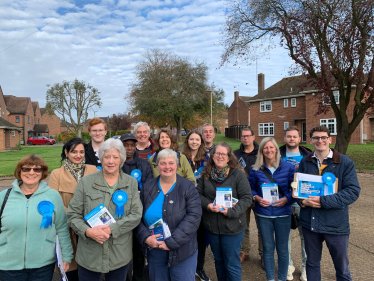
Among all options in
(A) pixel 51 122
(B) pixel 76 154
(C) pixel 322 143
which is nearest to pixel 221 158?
(C) pixel 322 143

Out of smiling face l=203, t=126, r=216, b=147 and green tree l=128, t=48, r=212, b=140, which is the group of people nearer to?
smiling face l=203, t=126, r=216, b=147

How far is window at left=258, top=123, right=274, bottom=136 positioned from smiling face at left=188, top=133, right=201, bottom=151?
113ft

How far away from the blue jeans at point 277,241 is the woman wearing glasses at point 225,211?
490 millimetres

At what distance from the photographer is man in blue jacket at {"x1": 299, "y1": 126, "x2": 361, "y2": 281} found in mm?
3090

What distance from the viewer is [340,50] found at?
36.4ft

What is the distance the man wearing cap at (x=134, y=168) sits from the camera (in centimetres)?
367

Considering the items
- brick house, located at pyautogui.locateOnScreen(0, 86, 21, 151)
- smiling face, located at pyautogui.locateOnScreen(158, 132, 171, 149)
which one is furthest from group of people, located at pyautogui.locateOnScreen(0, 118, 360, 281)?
brick house, located at pyautogui.locateOnScreen(0, 86, 21, 151)

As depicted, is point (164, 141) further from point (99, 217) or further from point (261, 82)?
point (261, 82)

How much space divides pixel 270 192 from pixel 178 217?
56.2 inches

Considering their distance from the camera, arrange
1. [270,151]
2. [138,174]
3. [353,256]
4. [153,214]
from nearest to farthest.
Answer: [153,214] < [138,174] < [270,151] < [353,256]

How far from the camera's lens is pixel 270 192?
366 cm

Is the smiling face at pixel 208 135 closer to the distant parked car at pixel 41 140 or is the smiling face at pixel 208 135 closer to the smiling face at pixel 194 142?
the smiling face at pixel 194 142

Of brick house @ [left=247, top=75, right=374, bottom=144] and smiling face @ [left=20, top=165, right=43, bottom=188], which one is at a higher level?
brick house @ [left=247, top=75, right=374, bottom=144]

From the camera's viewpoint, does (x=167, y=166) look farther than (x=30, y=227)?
Yes
